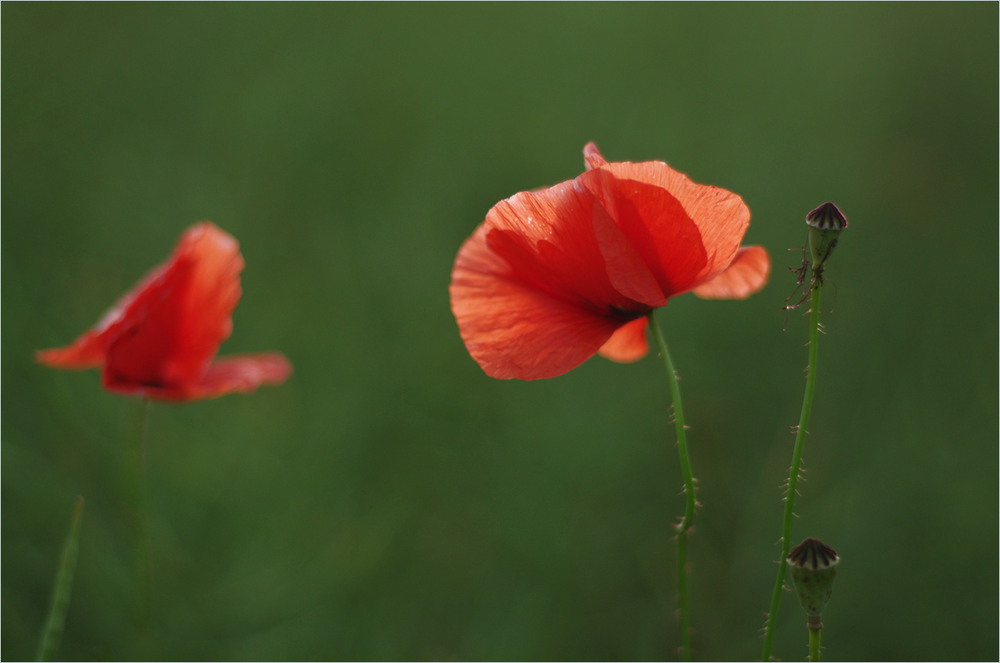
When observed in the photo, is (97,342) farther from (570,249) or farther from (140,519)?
(570,249)

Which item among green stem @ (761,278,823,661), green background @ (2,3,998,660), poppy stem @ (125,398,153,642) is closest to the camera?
green stem @ (761,278,823,661)

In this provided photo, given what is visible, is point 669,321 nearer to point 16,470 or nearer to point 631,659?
point 631,659

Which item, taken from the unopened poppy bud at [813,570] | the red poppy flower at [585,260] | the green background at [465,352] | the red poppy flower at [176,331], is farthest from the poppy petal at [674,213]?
the green background at [465,352]

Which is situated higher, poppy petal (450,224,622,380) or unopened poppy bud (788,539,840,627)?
poppy petal (450,224,622,380)

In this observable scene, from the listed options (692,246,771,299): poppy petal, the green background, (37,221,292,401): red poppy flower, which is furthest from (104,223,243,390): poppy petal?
(692,246,771,299): poppy petal

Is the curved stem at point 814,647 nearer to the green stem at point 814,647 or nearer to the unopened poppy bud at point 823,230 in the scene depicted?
the green stem at point 814,647

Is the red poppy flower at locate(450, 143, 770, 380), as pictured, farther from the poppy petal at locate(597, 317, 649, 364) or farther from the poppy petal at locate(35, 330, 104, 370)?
the poppy petal at locate(35, 330, 104, 370)
